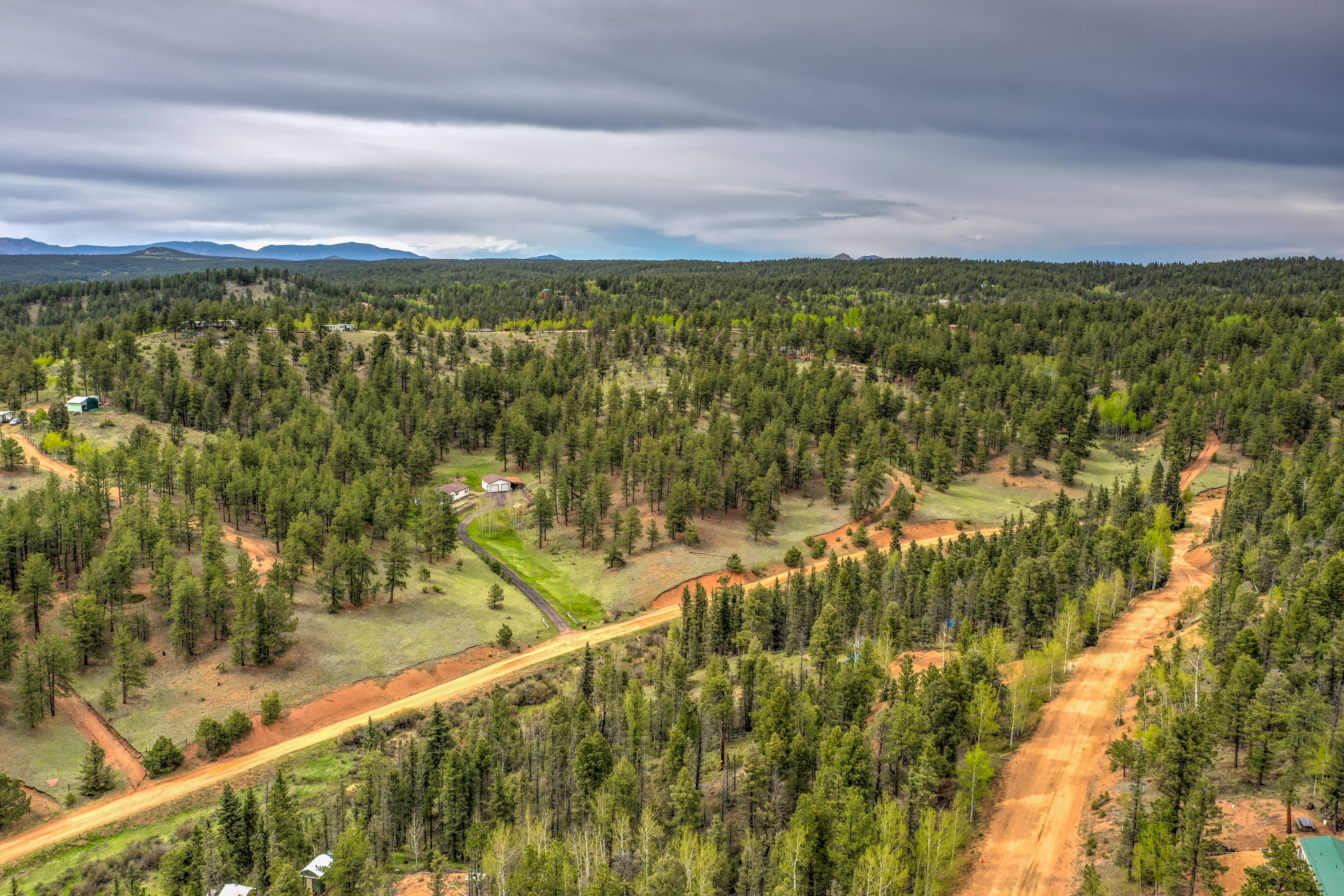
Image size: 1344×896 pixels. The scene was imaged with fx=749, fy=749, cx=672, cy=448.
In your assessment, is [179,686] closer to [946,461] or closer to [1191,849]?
[1191,849]

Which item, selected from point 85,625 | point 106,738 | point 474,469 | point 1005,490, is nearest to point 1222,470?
point 1005,490

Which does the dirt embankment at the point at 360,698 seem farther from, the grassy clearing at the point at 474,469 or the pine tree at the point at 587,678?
the grassy clearing at the point at 474,469

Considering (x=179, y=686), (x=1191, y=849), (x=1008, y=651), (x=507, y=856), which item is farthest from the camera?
(x=179, y=686)

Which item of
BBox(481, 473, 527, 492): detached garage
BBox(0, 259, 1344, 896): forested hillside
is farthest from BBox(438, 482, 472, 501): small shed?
BBox(0, 259, 1344, 896): forested hillside

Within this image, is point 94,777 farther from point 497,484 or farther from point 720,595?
point 497,484

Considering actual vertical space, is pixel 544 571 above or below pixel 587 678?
below

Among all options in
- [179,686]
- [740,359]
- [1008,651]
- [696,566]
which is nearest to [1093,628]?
[1008,651]

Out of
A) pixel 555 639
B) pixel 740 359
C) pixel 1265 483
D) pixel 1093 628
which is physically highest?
pixel 740 359
